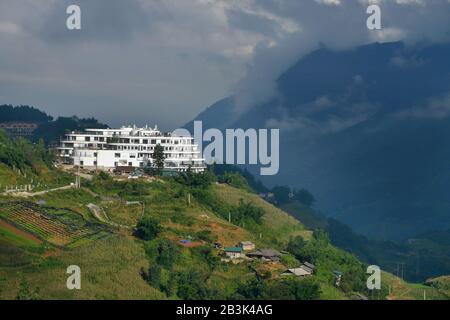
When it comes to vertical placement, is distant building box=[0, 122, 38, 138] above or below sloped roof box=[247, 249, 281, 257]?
above

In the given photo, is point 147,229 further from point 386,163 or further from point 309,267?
point 386,163

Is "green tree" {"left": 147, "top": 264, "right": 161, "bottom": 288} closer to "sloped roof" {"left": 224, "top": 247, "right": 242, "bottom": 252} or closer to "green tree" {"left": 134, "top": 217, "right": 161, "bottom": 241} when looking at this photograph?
"green tree" {"left": 134, "top": 217, "right": 161, "bottom": 241}

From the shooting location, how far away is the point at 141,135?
2945 inches

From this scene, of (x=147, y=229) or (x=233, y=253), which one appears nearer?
(x=147, y=229)

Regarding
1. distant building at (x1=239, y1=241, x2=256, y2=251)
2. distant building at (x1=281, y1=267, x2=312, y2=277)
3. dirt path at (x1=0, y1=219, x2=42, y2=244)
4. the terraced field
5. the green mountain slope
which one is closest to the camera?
the green mountain slope

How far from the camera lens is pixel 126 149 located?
73750 mm

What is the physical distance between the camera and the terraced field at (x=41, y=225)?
50.6 m

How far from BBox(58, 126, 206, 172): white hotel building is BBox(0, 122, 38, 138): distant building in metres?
29.5

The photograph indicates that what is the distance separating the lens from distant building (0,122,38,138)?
10500cm

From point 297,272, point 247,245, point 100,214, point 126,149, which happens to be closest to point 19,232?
point 100,214

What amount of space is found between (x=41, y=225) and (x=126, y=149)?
22.4 m

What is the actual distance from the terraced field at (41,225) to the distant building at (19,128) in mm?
51109

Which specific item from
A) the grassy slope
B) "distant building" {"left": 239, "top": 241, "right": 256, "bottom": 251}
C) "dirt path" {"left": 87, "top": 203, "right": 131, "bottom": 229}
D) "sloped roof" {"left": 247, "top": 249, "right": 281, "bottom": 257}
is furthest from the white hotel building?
"sloped roof" {"left": 247, "top": 249, "right": 281, "bottom": 257}
